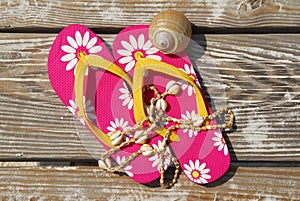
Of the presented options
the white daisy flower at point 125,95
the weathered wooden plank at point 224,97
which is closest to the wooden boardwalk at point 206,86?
the weathered wooden plank at point 224,97

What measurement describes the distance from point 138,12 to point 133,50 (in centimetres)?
9

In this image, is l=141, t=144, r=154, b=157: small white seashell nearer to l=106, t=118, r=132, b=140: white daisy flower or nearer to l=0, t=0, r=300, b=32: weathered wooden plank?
l=106, t=118, r=132, b=140: white daisy flower

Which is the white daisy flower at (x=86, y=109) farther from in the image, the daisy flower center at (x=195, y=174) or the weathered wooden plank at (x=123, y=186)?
the daisy flower center at (x=195, y=174)

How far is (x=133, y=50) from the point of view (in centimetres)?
96

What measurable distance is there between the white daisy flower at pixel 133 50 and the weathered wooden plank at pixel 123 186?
25 centimetres

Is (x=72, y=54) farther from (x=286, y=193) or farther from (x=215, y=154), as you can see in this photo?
(x=286, y=193)

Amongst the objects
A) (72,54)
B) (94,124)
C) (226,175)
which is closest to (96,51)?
(72,54)

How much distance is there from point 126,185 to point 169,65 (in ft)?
0.91

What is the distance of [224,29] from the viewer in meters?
0.98

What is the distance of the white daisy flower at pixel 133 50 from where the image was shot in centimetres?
95

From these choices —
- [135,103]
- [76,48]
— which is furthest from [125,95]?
[76,48]

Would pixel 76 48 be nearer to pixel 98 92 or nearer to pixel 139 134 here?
pixel 98 92

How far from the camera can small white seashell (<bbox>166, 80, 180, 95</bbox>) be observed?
37.2 inches

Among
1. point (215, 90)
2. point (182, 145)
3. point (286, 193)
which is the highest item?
point (215, 90)
